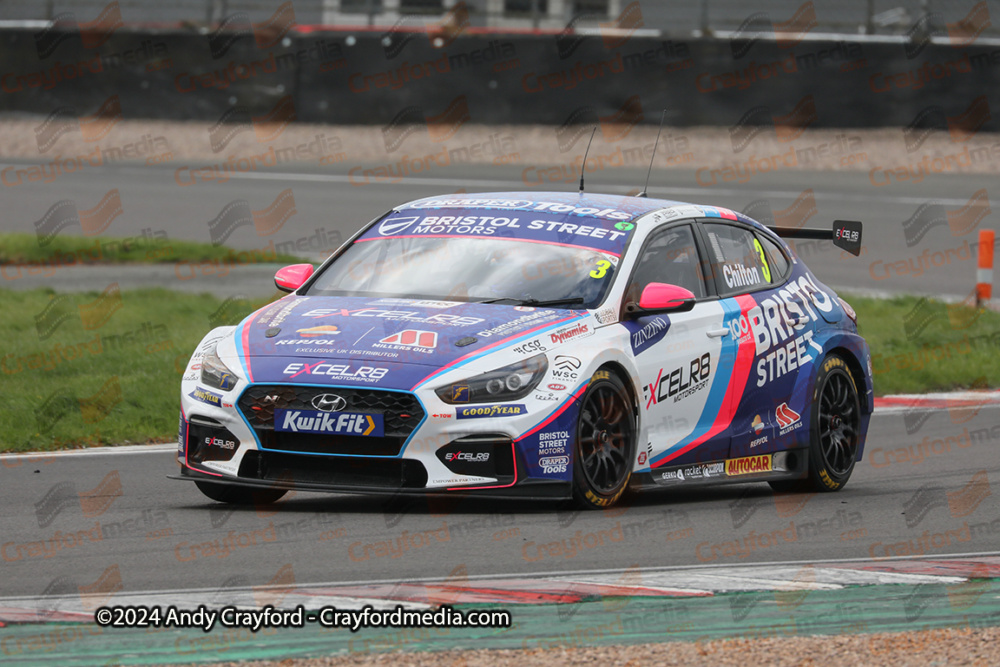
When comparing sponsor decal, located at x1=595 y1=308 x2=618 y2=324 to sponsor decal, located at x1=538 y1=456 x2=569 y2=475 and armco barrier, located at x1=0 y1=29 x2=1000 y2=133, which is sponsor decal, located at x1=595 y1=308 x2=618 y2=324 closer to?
sponsor decal, located at x1=538 y1=456 x2=569 y2=475

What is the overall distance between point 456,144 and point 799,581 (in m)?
23.2

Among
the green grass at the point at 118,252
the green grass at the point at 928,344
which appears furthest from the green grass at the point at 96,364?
the green grass at the point at 928,344

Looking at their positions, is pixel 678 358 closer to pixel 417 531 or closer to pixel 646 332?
pixel 646 332

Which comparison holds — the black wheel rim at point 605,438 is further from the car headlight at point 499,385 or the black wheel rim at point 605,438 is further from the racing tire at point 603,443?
the car headlight at point 499,385

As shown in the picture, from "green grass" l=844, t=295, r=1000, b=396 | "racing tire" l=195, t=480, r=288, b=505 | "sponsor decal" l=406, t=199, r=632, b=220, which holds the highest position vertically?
"sponsor decal" l=406, t=199, r=632, b=220

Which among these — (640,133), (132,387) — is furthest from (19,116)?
(132,387)

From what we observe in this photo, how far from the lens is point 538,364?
7312mm

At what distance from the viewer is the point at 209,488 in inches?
312

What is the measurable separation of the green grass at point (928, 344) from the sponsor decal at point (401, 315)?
704 centimetres

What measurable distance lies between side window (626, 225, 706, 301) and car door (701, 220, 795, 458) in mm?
129

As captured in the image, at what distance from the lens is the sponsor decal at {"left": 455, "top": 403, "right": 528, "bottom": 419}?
7133 mm

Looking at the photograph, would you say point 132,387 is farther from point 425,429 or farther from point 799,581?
point 799,581

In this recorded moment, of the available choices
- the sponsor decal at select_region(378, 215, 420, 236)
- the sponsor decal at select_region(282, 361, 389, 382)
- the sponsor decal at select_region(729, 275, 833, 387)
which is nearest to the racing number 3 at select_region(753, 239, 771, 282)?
the sponsor decal at select_region(729, 275, 833, 387)

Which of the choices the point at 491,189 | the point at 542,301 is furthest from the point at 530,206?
the point at 491,189
